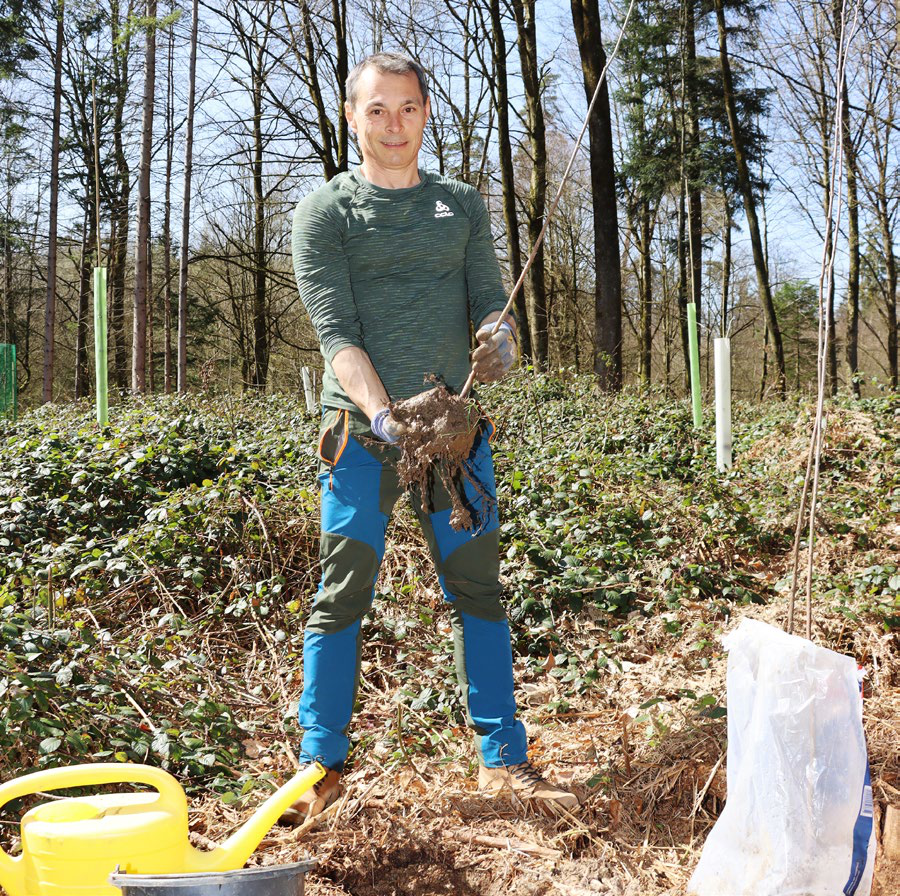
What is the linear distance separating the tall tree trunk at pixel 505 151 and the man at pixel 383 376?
11606mm

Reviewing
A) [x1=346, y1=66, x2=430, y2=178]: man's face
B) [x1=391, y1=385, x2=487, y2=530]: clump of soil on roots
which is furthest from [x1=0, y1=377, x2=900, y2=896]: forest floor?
[x1=346, y1=66, x2=430, y2=178]: man's face

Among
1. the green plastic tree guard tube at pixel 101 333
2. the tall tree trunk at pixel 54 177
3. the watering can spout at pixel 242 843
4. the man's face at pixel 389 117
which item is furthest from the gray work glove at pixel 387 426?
the tall tree trunk at pixel 54 177

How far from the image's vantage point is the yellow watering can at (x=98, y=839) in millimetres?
1609

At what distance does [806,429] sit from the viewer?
275 inches

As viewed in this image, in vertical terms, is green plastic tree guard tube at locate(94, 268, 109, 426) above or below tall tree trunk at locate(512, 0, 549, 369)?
below

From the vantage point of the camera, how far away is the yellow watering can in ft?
5.28

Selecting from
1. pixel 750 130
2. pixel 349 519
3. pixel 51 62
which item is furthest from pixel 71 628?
pixel 51 62

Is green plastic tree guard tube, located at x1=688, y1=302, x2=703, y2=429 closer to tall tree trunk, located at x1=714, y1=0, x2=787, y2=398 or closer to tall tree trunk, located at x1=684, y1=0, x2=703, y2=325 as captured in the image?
tall tree trunk, located at x1=714, y1=0, x2=787, y2=398

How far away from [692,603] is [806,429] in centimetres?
335

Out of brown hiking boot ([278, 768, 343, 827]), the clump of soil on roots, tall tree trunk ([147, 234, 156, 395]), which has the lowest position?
brown hiking boot ([278, 768, 343, 827])

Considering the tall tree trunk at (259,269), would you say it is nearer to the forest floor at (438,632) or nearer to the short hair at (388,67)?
the forest floor at (438,632)

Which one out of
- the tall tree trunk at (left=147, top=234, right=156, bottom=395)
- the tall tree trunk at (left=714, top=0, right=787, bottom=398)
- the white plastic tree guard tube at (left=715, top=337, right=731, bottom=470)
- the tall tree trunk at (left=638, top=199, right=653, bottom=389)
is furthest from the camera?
the tall tree trunk at (left=638, top=199, right=653, bottom=389)

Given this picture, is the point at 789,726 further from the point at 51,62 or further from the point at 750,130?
the point at 51,62

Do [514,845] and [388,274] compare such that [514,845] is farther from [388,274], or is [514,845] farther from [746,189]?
[746,189]
